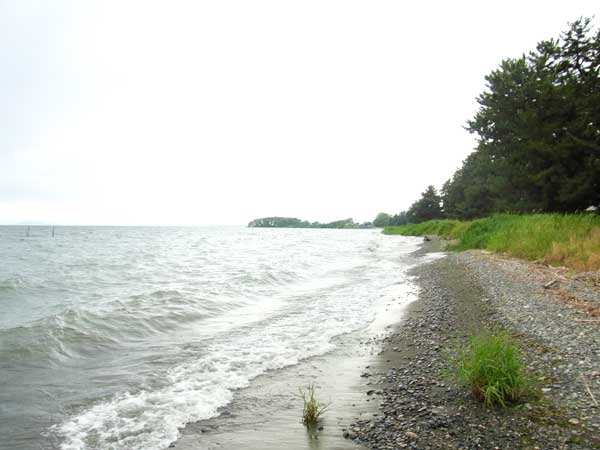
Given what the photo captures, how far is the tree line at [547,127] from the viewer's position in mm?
22047

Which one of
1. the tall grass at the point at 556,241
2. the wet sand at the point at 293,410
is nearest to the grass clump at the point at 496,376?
the wet sand at the point at 293,410

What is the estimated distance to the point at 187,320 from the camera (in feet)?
36.9

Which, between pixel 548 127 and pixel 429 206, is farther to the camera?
pixel 429 206

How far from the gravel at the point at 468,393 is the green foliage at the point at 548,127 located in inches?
580

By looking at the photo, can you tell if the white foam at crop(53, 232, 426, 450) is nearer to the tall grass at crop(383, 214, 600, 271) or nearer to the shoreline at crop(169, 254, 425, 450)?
the shoreline at crop(169, 254, 425, 450)

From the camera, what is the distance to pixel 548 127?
76.9 ft

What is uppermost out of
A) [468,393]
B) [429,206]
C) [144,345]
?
[429,206]

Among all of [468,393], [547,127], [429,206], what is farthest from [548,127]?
[429,206]

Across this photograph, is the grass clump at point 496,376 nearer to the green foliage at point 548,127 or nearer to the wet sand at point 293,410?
the wet sand at point 293,410

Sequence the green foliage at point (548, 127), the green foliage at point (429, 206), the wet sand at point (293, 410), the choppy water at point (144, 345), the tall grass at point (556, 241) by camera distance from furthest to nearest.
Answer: the green foliage at point (429, 206)
the green foliage at point (548, 127)
the tall grass at point (556, 241)
the choppy water at point (144, 345)
the wet sand at point (293, 410)

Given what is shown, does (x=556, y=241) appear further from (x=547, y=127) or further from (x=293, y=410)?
(x=293, y=410)

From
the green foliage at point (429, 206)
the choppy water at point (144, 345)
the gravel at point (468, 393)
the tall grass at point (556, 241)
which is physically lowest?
the choppy water at point (144, 345)

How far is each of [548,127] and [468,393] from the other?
24.3 m

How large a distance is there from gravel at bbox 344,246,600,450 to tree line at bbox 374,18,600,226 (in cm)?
1485
